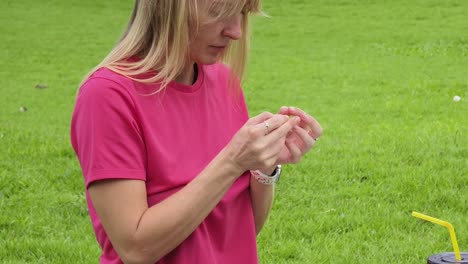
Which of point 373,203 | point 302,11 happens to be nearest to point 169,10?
point 373,203

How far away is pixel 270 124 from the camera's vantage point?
2.05m

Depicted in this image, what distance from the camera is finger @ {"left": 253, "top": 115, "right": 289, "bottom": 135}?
2.03 m

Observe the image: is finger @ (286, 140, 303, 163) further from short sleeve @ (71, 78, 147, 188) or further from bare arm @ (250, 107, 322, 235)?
short sleeve @ (71, 78, 147, 188)

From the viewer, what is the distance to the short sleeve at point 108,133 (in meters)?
2.02

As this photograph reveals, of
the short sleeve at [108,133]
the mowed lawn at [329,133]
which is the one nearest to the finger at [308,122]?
the short sleeve at [108,133]

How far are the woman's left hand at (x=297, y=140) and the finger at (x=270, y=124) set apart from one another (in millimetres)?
161

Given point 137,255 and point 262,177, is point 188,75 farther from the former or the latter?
point 137,255

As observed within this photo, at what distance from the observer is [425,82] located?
9625mm

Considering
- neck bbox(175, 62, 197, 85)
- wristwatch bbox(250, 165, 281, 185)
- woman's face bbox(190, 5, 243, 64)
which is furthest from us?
wristwatch bbox(250, 165, 281, 185)

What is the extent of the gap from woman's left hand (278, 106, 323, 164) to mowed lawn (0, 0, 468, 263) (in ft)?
7.53

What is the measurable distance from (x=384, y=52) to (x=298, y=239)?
8042 millimetres

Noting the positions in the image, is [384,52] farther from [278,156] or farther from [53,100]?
[278,156]

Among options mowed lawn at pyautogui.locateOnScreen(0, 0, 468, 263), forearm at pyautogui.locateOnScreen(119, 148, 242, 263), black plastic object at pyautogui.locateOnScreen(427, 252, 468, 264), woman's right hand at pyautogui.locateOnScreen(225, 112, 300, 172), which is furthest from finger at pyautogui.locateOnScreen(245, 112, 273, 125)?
mowed lawn at pyautogui.locateOnScreen(0, 0, 468, 263)

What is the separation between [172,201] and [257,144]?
0.23 meters
